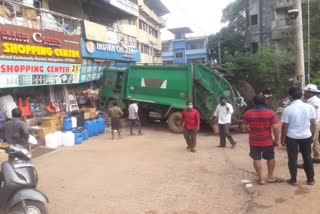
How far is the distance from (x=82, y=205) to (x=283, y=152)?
5574 mm

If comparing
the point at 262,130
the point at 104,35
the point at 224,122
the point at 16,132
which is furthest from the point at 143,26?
the point at 262,130

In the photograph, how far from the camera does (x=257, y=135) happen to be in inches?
251

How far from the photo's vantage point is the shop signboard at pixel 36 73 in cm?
1192

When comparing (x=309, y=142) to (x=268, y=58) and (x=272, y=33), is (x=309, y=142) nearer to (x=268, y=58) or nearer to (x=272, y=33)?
(x=268, y=58)

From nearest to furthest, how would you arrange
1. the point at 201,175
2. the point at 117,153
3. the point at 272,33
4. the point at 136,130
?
1. the point at 201,175
2. the point at 117,153
3. the point at 136,130
4. the point at 272,33

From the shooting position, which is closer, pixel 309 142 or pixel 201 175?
pixel 309 142

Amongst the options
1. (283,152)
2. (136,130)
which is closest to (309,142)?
(283,152)

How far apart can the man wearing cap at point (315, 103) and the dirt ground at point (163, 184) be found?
1.68 ft

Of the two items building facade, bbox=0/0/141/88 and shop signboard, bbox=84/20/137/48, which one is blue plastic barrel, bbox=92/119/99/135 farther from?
shop signboard, bbox=84/20/137/48

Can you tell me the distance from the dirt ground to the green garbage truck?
10.1 ft

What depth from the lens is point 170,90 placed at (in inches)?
578

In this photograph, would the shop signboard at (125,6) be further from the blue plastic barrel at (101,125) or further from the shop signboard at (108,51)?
the blue plastic barrel at (101,125)

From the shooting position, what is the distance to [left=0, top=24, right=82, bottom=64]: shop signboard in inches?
468

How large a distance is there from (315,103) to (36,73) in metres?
9.54
